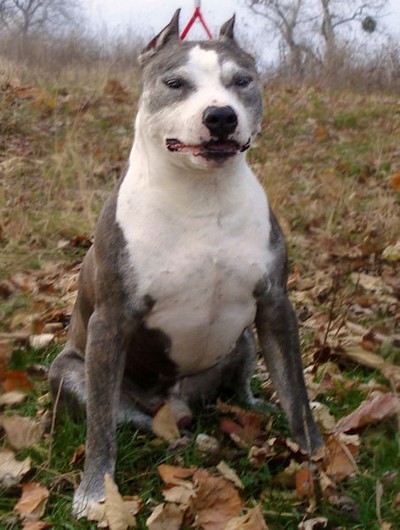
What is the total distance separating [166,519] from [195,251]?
0.87 metres

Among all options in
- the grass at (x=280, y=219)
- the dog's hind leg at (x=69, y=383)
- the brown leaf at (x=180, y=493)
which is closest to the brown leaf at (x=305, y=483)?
the grass at (x=280, y=219)

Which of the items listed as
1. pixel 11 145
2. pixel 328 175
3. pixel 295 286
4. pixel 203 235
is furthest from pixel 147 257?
pixel 11 145

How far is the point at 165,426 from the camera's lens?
10.3ft

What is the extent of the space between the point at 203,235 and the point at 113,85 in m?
8.11

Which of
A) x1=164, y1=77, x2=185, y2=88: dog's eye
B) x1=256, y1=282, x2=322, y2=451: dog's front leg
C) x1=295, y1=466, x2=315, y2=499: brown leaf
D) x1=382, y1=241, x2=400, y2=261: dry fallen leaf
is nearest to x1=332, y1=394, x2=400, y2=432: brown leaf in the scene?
x1=256, y1=282, x2=322, y2=451: dog's front leg

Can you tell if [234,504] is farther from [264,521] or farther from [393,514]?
[393,514]

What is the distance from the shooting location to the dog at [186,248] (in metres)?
2.76

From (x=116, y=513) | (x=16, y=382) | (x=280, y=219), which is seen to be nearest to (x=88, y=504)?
(x=116, y=513)

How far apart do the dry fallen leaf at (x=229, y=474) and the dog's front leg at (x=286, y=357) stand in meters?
0.29

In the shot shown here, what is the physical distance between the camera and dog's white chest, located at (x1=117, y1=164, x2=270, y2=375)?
2.81 metres

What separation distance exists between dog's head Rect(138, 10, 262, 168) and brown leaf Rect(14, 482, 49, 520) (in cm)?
120

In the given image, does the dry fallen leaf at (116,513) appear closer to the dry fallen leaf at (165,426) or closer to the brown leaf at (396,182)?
the dry fallen leaf at (165,426)

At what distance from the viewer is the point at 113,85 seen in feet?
34.6

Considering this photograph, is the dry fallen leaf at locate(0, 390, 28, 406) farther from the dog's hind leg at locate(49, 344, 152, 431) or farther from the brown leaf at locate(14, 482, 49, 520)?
the brown leaf at locate(14, 482, 49, 520)
